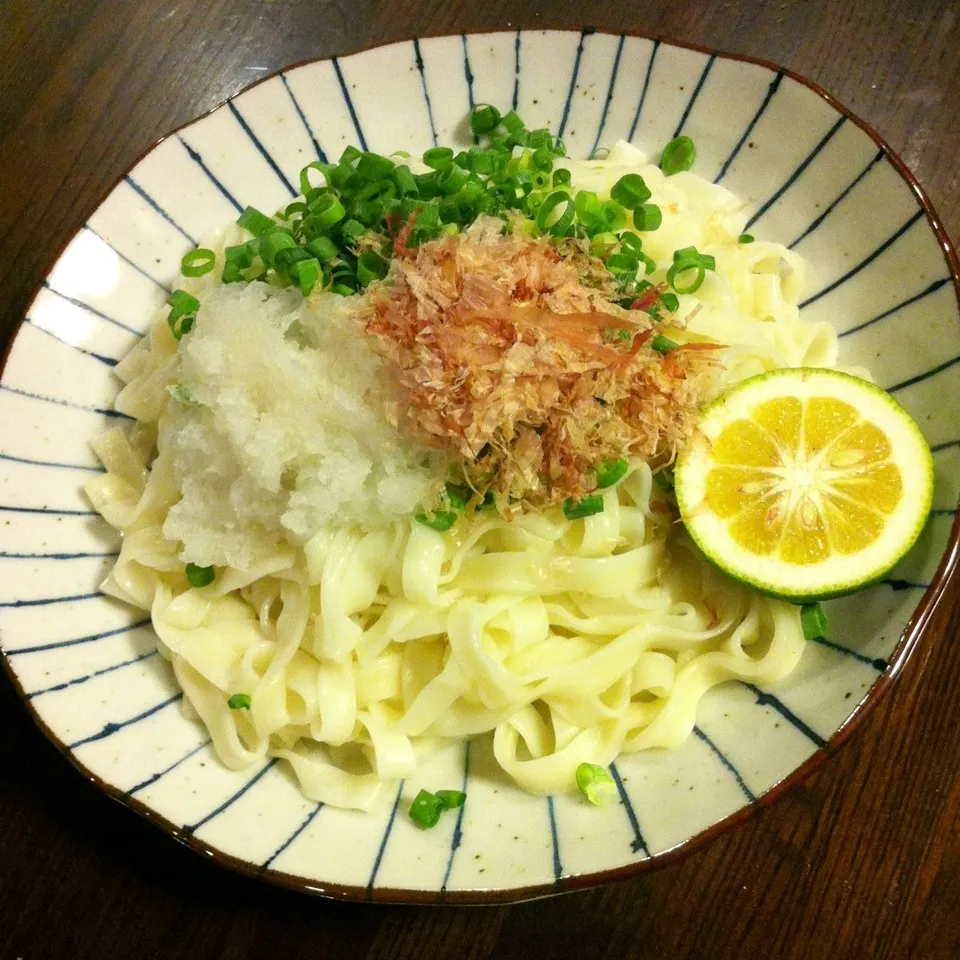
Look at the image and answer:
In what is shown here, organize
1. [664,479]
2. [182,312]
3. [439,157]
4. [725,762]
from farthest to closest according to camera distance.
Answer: [439,157], [182,312], [664,479], [725,762]

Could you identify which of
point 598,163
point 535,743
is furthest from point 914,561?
point 598,163

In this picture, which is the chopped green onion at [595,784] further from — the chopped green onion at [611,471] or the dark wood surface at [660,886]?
the chopped green onion at [611,471]

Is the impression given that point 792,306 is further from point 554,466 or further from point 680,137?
point 554,466

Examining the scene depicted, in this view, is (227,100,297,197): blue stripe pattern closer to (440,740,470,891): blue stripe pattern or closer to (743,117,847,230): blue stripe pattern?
(743,117,847,230): blue stripe pattern

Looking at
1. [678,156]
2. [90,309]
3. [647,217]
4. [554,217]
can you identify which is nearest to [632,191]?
[647,217]

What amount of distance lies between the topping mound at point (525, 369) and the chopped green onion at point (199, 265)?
0.99m

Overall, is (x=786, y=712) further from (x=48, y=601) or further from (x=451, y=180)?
(x=48, y=601)

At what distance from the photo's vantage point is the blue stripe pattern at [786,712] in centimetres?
238

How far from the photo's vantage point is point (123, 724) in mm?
2697

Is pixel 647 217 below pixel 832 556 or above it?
above

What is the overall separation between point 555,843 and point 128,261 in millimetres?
2738

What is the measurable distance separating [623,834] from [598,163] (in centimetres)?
256

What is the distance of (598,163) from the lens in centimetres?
333

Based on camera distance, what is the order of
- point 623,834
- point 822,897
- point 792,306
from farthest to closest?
point 792,306 < point 822,897 < point 623,834
